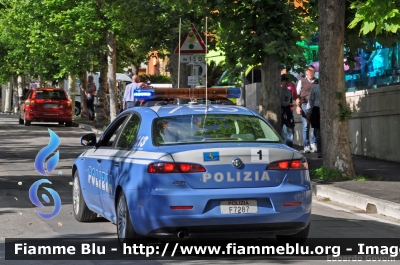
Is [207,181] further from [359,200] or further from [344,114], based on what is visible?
[344,114]

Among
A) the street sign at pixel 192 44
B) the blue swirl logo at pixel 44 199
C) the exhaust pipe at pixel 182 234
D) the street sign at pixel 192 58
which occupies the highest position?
the street sign at pixel 192 44

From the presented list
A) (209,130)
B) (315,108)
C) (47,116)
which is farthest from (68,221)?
(47,116)

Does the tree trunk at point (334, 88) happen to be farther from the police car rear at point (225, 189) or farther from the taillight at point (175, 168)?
the taillight at point (175, 168)

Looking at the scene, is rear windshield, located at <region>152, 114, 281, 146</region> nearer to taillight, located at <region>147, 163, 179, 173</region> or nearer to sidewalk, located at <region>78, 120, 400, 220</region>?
taillight, located at <region>147, 163, 179, 173</region>

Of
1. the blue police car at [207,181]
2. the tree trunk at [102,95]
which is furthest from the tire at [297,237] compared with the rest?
the tree trunk at [102,95]

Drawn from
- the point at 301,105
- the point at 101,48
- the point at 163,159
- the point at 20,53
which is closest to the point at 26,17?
the point at 101,48

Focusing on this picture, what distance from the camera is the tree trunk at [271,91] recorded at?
1888cm

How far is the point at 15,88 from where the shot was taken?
76188mm

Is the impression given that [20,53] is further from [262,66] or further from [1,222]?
[1,222]

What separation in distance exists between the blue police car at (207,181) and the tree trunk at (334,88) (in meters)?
6.87

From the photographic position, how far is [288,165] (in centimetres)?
889

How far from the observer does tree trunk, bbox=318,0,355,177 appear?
53.1 feet

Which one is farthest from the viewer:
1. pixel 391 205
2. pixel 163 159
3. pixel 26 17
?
pixel 26 17

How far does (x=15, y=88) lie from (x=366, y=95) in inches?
2277
